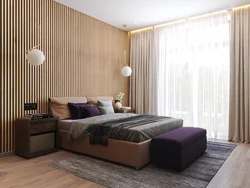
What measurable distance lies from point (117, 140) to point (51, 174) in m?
1.06

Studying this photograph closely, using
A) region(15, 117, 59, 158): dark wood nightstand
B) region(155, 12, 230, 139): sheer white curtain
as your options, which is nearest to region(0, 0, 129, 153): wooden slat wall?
region(15, 117, 59, 158): dark wood nightstand

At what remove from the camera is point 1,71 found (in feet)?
11.6

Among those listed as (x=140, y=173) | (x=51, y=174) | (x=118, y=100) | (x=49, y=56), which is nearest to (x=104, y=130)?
(x=140, y=173)

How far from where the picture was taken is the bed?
3.02 metres

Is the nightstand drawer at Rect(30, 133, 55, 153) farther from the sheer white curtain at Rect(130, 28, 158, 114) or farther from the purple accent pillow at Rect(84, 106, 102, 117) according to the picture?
the sheer white curtain at Rect(130, 28, 158, 114)

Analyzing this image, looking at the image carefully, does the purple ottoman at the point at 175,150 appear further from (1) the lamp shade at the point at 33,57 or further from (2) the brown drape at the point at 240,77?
(1) the lamp shade at the point at 33,57

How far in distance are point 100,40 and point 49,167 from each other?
363 cm

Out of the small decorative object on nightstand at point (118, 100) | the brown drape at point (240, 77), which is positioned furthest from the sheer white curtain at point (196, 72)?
the small decorative object on nightstand at point (118, 100)

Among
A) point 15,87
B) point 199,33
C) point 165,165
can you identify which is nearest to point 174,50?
point 199,33

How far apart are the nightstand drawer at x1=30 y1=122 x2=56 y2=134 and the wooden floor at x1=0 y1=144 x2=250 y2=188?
0.47 metres

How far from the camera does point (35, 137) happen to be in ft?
11.8

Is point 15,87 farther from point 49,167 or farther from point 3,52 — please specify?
point 49,167

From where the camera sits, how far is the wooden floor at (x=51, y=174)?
99.7 inches

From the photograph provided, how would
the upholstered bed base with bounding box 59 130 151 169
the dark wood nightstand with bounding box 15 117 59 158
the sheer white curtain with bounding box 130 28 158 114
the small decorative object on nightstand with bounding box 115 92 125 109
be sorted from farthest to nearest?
1. the sheer white curtain with bounding box 130 28 158 114
2. the small decorative object on nightstand with bounding box 115 92 125 109
3. the dark wood nightstand with bounding box 15 117 59 158
4. the upholstered bed base with bounding box 59 130 151 169
